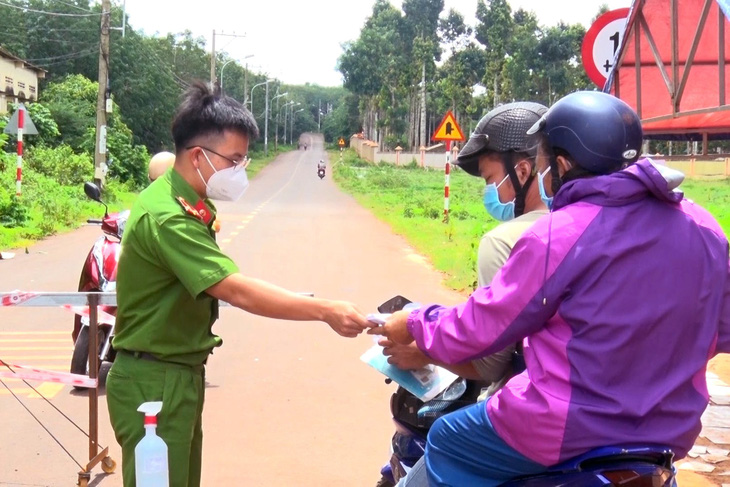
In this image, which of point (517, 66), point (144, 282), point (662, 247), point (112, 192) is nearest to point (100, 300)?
point (144, 282)

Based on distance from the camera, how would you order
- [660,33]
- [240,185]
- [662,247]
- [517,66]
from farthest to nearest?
[517,66]
[660,33]
[240,185]
[662,247]

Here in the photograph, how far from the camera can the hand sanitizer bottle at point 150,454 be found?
Result: 274 centimetres

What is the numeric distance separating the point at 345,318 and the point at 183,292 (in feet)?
1.85

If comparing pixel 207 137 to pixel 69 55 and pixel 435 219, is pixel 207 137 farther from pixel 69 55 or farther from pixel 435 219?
pixel 69 55

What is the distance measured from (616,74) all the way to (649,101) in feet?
1.37

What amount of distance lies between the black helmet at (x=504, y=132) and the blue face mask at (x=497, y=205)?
0.39 ft

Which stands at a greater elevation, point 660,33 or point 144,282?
point 660,33

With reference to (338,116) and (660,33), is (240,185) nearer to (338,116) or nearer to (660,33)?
(660,33)

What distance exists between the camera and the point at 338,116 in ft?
371

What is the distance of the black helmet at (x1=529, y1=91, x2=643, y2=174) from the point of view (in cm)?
222

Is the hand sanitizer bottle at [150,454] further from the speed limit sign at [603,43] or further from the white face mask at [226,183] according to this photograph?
the speed limit sign at [603,43]

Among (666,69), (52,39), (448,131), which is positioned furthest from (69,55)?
(666,69)

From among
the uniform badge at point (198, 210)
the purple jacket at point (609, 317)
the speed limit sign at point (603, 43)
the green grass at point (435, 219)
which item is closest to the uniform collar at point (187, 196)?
the uniform badge at point (198, 210)

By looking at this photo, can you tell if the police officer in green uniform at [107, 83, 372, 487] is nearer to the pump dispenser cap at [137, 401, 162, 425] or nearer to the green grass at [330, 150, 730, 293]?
the pump dispenser cap at [137, 401, 162, 425]
